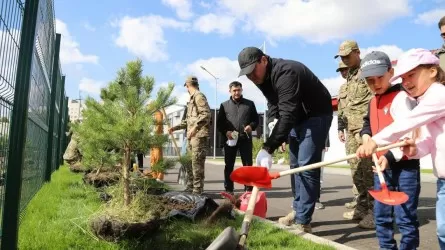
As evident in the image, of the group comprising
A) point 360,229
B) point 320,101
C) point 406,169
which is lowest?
point 360,229

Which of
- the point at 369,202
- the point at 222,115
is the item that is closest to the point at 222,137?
the point at 222,115

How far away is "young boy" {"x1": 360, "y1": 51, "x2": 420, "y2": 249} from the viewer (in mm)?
3064

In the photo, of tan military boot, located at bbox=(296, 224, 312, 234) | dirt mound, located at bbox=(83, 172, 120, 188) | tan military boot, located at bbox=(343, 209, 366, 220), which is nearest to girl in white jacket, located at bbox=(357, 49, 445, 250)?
tan military boot, located at bbox=(296, 224, 312, 234)

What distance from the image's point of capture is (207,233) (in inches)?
141

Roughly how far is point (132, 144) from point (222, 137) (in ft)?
12.5

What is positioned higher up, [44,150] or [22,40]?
[22,40]

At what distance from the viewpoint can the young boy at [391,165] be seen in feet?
10.1

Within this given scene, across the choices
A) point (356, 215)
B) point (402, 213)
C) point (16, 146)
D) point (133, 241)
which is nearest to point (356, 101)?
point (356, 215)

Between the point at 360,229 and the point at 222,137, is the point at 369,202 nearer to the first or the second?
the point at 360,229

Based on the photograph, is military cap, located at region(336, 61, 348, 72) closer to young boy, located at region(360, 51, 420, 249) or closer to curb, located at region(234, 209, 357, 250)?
young boy, located at region(360, 51, 420, 249)

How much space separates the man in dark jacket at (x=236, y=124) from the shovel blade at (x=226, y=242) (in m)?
4.79

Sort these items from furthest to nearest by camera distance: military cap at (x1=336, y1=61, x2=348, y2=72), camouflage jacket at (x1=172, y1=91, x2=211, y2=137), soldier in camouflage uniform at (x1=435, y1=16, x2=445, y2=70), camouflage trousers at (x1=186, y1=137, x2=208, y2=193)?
1. camouflage jacket at (x1=172, y1=91, x2=211, y2=137)
2. camouflage trousers at (x1=186, y1=137, x2=208, y2=193)
3. military cap at (x1=336, y1=61, x2=348, y2=72)
4. soldier in camouflage uniform at (x1=435, y1=16, x2=445, y2=70)

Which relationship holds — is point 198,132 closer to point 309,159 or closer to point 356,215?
point 356,215

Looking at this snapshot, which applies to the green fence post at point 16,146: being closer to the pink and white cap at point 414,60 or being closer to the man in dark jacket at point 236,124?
the pink and white cap at point 414,60
